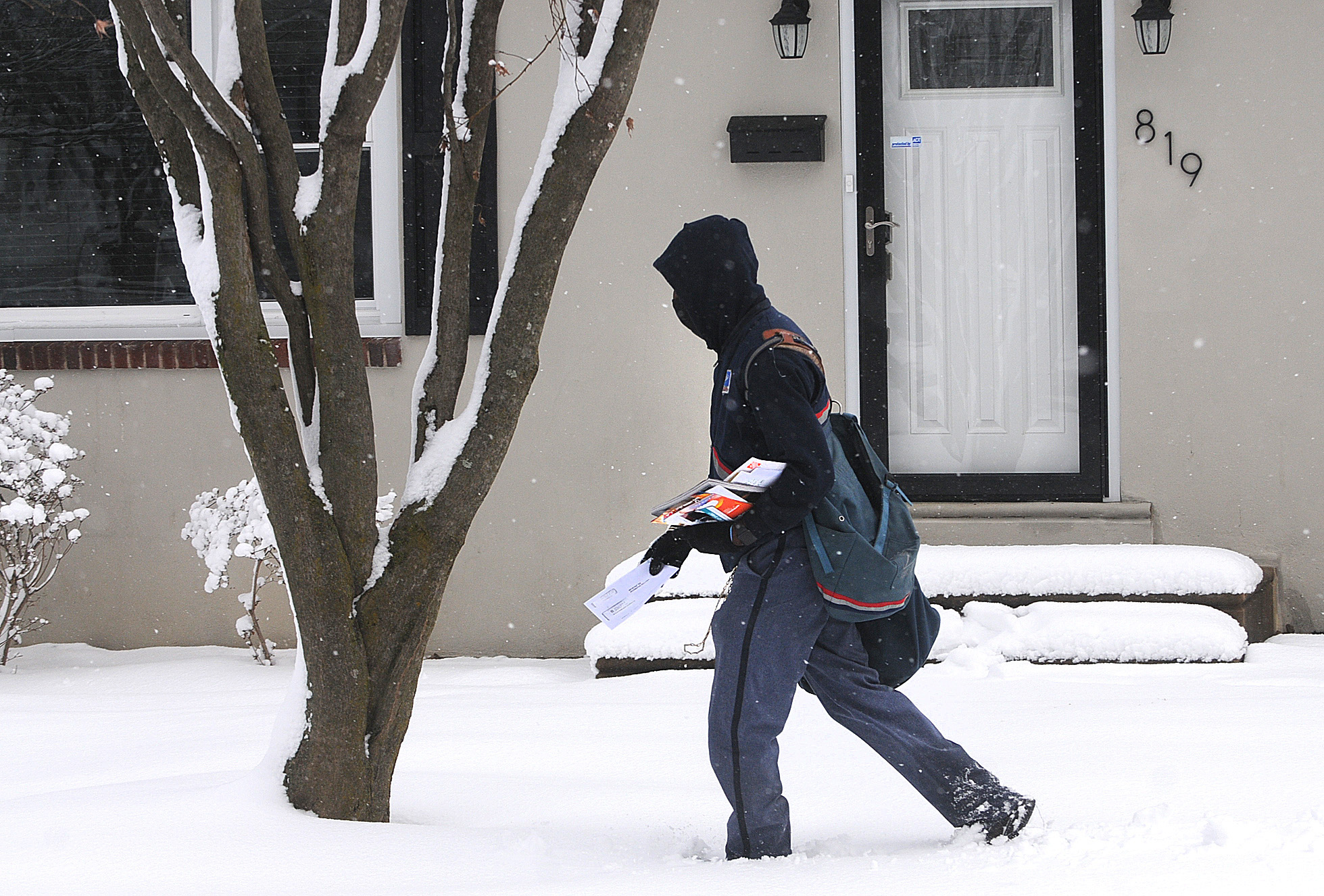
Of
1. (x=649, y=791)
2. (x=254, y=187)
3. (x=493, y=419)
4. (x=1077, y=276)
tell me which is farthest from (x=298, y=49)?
(x=649, y=791)

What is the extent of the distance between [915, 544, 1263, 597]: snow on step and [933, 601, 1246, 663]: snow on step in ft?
0.29

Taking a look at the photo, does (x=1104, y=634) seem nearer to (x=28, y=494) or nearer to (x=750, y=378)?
(x=750, y=378)

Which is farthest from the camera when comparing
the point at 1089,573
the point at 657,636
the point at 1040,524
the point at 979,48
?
the point at 979,48

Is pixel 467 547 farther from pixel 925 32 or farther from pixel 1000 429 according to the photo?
pixel 925 32

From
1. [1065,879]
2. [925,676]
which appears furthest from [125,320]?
[1065,879]

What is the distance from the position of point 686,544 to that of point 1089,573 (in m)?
2.85

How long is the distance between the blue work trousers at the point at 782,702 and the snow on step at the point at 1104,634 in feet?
6.70

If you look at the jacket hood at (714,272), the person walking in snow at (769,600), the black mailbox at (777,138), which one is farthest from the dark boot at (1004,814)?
the black mailbox at (777,138)

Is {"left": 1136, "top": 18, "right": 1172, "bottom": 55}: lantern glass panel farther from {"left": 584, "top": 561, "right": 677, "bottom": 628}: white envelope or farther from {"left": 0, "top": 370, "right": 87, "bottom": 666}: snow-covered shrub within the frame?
{"left": 0, "top": 370, "right": 87, "bottom": 666}: snow-covered shrub

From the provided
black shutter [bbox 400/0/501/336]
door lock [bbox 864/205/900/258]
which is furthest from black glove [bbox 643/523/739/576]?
door lock [bbox 864/205/900/258]

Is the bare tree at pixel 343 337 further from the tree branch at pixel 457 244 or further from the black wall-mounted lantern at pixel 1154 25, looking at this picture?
the black wall-mounted lantern at pixel 1154 25

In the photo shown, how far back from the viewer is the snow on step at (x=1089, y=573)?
175 inches

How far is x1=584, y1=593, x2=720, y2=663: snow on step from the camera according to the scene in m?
4.34

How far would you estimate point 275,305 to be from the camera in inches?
208
